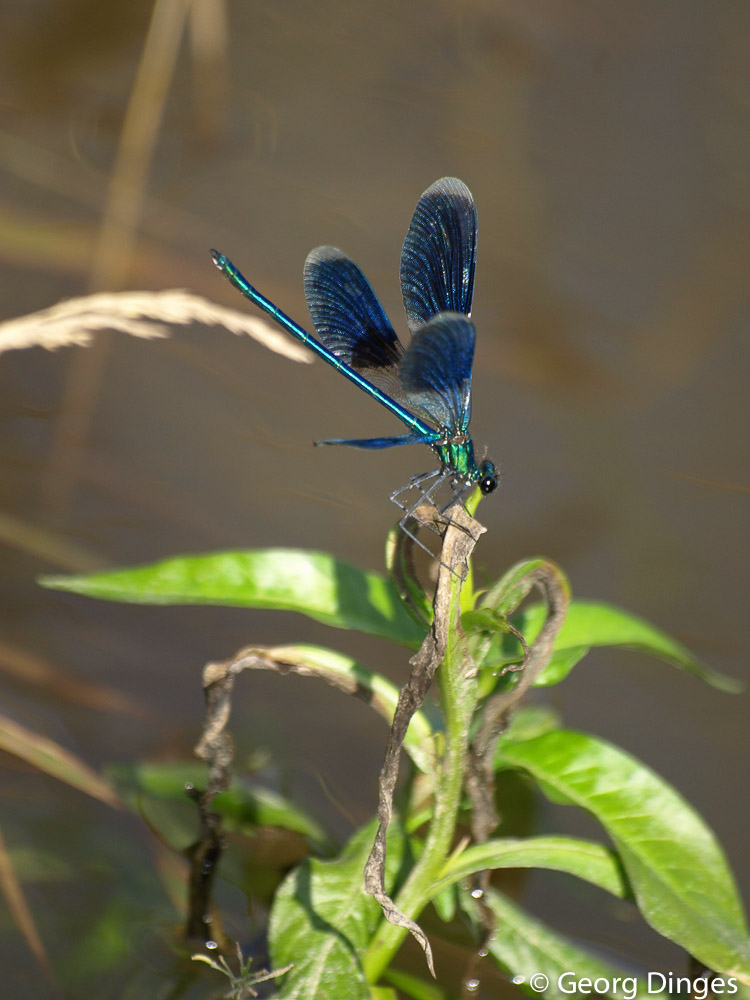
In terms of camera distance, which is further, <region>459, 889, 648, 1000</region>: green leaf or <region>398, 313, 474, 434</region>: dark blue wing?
<region>459, 889, 648, 1000</region>: green leaf

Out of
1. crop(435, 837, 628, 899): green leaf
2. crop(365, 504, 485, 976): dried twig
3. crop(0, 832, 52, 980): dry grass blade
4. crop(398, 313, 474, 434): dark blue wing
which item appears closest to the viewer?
crop(365, 504, 485, 976): dried twig

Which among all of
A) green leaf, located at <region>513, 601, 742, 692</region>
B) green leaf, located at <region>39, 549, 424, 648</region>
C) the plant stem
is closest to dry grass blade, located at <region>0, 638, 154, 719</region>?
green leaf, located at <region>39, 549, 424, 648</region>

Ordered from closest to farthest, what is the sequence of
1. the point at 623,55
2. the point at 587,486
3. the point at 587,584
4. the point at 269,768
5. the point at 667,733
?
the point at 269,768 < the point at 667,733 < the point at 587,584 < the point at 587,486 < the point at 623,55

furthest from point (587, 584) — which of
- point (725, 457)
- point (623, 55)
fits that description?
point (623, 55)

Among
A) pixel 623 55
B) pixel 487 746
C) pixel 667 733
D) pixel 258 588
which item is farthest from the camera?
pixel 623 55

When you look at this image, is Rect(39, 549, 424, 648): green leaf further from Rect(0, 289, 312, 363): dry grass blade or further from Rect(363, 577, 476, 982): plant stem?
Rect(0, 289, 312, 363): dry grass blade

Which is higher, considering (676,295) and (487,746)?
(676,295)

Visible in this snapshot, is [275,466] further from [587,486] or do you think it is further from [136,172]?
[136,172]
